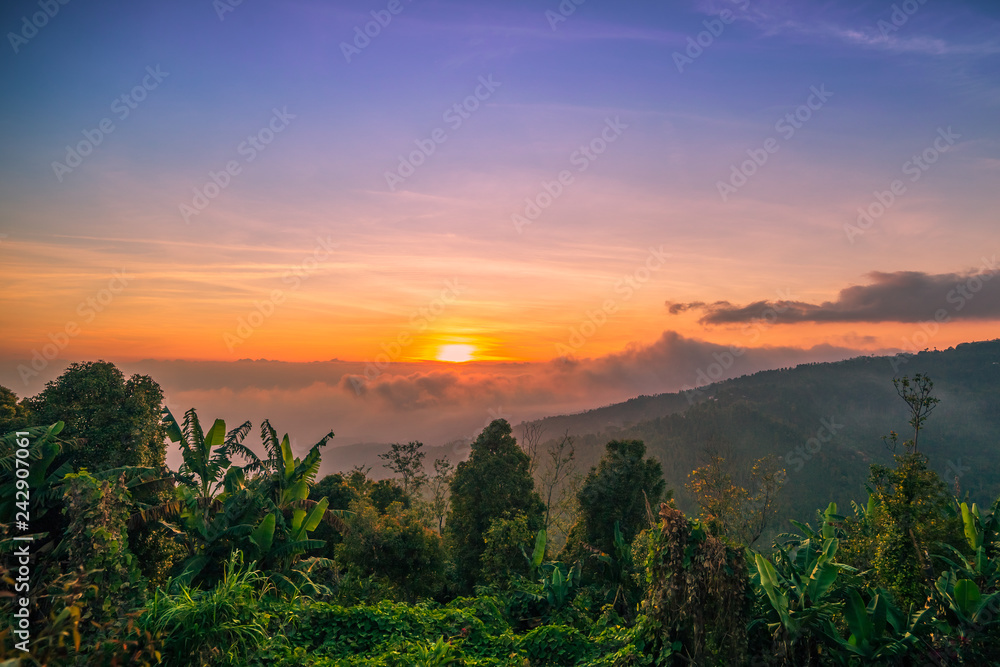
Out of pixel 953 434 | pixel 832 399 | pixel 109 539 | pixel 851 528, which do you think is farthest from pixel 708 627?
pixel 832 399

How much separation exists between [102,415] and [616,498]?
14.9 metres

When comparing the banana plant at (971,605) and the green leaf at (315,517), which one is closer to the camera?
the banana plant at (971,605)

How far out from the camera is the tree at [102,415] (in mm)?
14953

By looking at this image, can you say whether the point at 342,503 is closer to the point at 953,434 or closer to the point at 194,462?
the point at 194,462

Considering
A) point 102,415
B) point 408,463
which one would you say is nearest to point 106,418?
point 102,415

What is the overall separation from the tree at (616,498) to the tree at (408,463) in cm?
1149

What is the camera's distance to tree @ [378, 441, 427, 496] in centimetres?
2766

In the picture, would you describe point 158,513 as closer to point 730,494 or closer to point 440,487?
point 440,487

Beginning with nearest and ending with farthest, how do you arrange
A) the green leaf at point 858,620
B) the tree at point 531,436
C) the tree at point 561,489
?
the green leaf at point 858,620
the tree at point 561,489
the tree at point 531,436

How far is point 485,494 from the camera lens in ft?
61.2

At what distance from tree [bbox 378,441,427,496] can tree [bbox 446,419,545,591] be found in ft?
28.7

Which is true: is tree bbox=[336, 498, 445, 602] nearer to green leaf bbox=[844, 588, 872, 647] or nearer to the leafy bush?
the leafy bush

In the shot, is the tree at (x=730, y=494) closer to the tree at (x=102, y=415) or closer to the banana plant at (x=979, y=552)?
the banana plant at (x=979, y=552)

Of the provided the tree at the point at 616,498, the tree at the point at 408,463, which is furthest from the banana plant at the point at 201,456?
the tree at the point at 408,463
